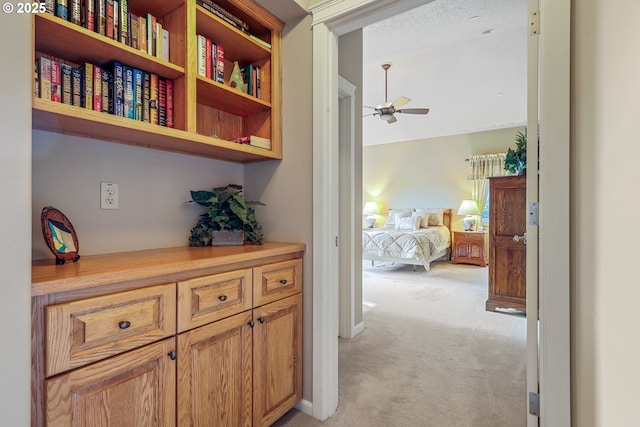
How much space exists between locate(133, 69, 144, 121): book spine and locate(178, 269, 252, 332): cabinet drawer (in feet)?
2.40

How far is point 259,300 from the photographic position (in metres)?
1.44

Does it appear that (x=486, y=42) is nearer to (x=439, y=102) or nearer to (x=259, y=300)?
(x=439, y=102)

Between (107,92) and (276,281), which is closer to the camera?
(107,92)

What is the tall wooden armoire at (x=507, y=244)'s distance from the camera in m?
3.34

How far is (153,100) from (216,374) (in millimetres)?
1168

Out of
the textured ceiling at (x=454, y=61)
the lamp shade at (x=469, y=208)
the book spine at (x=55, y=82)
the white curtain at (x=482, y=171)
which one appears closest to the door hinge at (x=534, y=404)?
the book spine at (x=55, y=82)

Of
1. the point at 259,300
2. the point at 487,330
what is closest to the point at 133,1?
the point at 259,300

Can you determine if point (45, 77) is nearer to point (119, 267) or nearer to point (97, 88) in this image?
point (97, 88)

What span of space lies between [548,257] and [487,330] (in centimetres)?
212

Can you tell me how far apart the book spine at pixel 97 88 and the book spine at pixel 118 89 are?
5 centimetres

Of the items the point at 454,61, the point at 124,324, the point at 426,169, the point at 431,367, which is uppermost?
the point at 454,61

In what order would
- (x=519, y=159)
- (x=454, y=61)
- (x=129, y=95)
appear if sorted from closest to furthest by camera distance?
(x=129, y=95), (x=519, y=159), (x=454, y=61)

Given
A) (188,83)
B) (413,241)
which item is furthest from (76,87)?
(413,241)

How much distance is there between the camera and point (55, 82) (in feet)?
3.72
